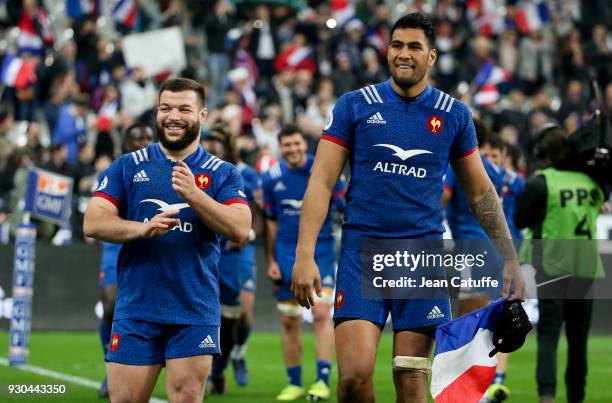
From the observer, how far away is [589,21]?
2894 centimetres

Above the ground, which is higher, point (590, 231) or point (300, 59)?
point (300, 59)

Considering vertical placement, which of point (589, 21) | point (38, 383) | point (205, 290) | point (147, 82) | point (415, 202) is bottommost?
point (38, 383)

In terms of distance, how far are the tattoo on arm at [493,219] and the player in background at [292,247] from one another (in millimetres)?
4996

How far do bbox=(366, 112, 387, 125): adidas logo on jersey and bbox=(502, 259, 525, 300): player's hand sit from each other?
1067 mm

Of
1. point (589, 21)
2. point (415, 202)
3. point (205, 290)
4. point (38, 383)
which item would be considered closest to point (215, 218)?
point (205, 290)

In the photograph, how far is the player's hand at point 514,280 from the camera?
720 centimetres

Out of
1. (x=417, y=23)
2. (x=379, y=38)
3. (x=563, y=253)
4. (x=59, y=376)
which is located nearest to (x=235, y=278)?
(x=59, y=376)

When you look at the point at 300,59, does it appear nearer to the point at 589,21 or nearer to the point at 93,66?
the point at 93,66

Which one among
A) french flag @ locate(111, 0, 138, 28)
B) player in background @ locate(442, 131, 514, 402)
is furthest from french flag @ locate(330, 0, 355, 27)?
player in background @ locate(442, 131, 514, 402)

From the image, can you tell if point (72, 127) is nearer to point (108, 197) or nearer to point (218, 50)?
point (218, 50)

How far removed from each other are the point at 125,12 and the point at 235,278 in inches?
537

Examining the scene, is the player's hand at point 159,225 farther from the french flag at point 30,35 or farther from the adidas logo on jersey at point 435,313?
the french flag at point 30,35

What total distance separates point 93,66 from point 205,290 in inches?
677

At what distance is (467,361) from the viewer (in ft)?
24.0
